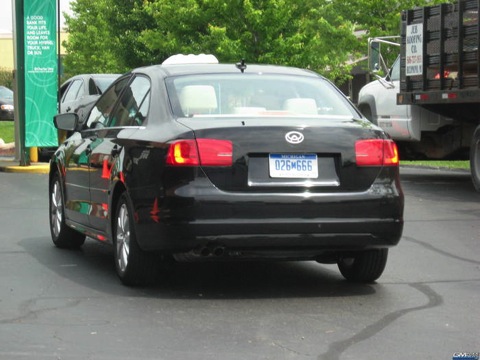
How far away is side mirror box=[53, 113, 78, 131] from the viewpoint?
32.6ft

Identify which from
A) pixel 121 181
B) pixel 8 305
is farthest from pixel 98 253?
pixel 8 305

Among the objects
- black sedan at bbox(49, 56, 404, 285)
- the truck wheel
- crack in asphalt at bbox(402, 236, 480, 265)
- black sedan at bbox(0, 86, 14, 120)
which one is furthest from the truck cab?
black sedan at bbox(0, 86, 14, 120)

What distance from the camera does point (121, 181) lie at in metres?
8.21

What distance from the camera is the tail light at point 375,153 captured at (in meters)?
7.79

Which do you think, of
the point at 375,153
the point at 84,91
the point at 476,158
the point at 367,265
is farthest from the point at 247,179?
the point at 84,91

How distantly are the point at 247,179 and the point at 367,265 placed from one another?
4.27ft

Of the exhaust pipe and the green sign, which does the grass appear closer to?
the green sign

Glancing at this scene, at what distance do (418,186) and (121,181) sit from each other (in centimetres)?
998

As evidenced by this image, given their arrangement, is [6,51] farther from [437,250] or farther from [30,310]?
[30,310]

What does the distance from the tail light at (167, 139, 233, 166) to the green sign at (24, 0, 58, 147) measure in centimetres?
1275

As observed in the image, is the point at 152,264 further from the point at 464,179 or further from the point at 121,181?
the point at 464,179

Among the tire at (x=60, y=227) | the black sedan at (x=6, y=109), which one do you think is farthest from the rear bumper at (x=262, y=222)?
the black sedan at (x=6, y=109)

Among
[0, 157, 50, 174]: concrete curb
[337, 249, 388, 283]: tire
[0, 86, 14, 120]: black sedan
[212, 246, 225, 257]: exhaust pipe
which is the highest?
[212, 246, 225, 257]: exhaust pipe

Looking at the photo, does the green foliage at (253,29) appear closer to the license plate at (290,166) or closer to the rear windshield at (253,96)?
the rear windshield at (253,96)
